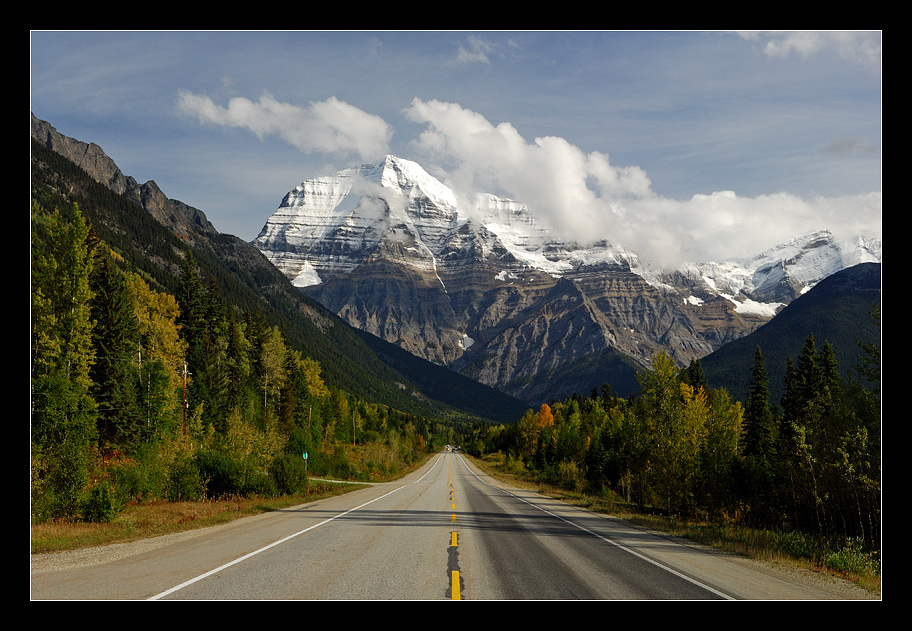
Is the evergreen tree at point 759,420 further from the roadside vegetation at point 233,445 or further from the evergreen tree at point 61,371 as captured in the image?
the evergreen tree at point 61,371

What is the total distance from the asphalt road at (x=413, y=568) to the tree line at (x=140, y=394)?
426 inches

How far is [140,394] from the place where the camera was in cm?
4416

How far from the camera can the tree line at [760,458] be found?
2030cm

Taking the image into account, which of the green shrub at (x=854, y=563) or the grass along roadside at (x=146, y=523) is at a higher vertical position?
the green shrub at (x=854, y=563)

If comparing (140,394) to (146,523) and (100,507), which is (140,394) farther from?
(146,523)

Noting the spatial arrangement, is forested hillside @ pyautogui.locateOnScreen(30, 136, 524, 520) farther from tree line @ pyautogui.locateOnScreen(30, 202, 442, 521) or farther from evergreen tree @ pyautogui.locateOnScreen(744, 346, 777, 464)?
evergreen tree @ pyautogui.locateOnScreen(744, 346, 777, 464)

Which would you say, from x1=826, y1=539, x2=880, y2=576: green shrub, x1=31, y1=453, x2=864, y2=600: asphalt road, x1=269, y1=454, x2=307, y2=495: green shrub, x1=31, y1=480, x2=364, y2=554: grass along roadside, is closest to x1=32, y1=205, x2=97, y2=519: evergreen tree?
x1=31, y1=480, x2=364, y2=554: grass along roadside

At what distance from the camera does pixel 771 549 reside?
1747 centimetres

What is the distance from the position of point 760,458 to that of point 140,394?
4759 centimetres

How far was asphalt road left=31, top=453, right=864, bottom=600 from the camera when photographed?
991 centimetres

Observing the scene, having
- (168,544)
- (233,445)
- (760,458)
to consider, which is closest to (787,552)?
(168,544)

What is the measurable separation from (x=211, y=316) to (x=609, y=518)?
2019 inches

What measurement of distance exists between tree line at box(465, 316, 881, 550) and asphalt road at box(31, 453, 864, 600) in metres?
7.32

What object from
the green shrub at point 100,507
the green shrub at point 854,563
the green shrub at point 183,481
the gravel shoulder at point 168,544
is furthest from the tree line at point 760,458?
the green shrub at point 183,481
